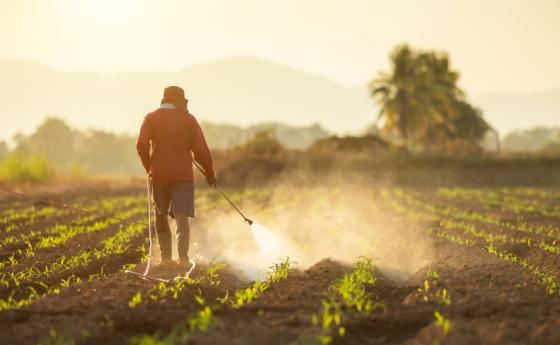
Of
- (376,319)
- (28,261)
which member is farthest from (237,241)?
(376,319)

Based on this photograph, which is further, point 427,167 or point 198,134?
point 427,167

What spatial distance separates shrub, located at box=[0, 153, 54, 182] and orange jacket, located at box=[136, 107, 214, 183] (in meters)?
21.9

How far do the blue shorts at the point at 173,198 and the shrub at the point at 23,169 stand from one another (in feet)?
71.5

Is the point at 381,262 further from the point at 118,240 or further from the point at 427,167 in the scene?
the point at 427,167

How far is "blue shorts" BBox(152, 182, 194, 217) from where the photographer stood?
7.71 metres

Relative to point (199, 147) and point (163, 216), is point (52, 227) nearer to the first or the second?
point (163, 216)

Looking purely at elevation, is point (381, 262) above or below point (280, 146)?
below

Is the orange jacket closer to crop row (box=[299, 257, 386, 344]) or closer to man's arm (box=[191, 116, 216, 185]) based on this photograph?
man's arm (box=[191, 116, 216, 185])

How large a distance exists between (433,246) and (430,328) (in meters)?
5.34

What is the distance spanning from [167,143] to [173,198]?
0.69m

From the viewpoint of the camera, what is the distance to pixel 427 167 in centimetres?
3741

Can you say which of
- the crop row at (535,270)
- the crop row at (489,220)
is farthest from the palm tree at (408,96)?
the crop row at (535,270)

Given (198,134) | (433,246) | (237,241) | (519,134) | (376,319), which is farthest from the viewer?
(519,134)

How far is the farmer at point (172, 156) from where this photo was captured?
768 centimetres
